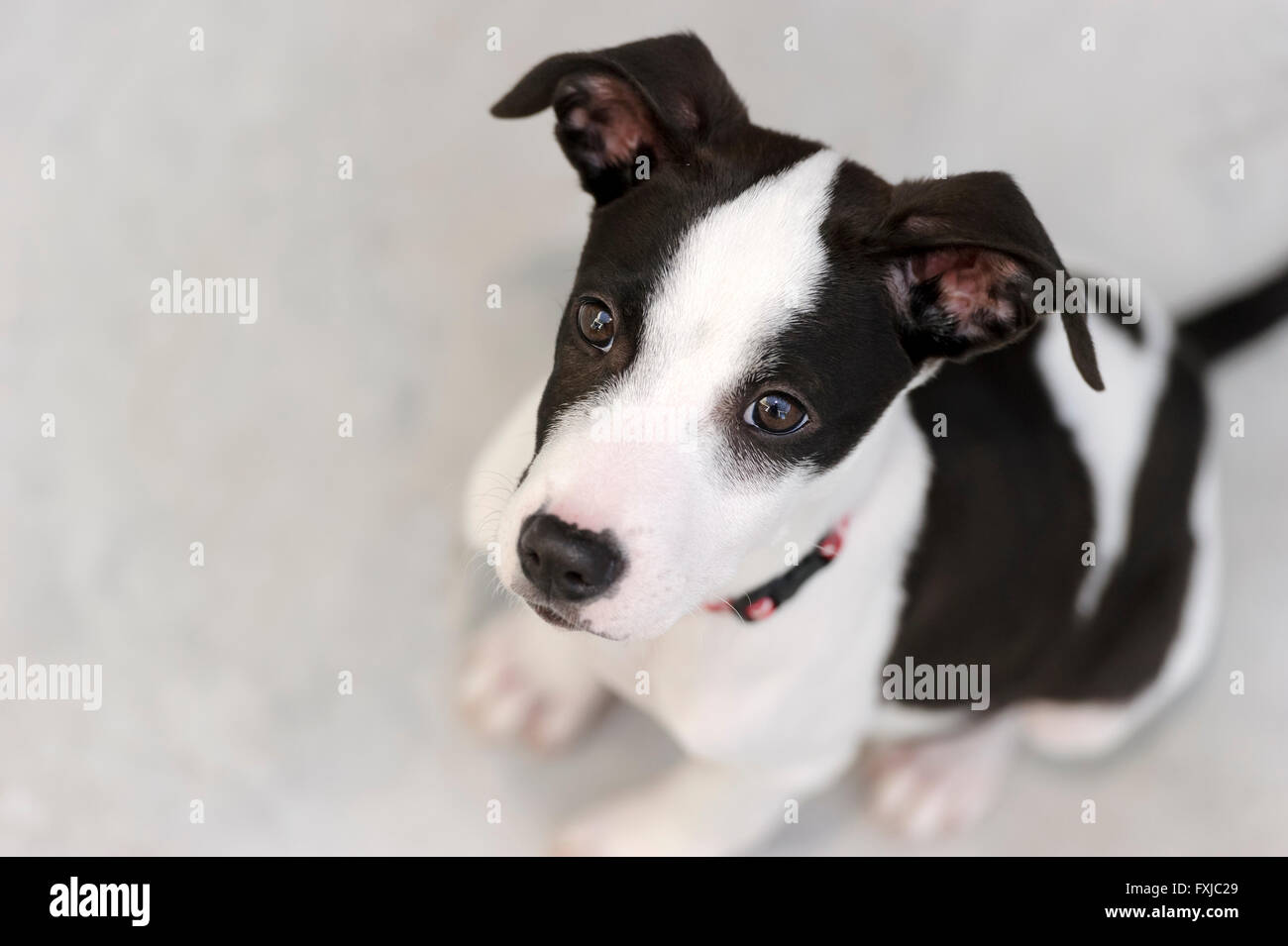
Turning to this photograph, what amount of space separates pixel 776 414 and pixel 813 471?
0.44ft

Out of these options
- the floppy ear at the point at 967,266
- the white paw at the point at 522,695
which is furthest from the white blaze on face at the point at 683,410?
the white paw at the point at 522,695

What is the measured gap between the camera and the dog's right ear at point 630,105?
→ 83.5 inches

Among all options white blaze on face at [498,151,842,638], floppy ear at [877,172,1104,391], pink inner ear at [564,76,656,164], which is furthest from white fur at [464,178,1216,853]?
pink inner ear at [564,76,656,164]

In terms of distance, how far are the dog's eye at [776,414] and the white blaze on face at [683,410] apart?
0.04 meters

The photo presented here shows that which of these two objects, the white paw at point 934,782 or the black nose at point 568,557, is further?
the white paw at point 934,782

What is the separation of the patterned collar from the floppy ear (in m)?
0.39

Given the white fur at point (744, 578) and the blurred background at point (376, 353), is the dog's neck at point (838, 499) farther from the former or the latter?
the blurred background at point (376, 353)

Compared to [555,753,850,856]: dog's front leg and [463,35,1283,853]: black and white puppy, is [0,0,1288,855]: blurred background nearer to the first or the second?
[555,753,850,856]: dog's front leg

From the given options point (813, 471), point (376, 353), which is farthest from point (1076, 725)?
point (376, 353)

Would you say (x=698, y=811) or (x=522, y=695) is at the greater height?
(x=522, y=695)

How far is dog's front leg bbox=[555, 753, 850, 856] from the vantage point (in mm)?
3041

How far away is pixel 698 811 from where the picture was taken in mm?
3203

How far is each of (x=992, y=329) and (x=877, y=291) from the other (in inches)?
8.6

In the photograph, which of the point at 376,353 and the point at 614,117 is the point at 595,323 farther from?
the point at 376,353
